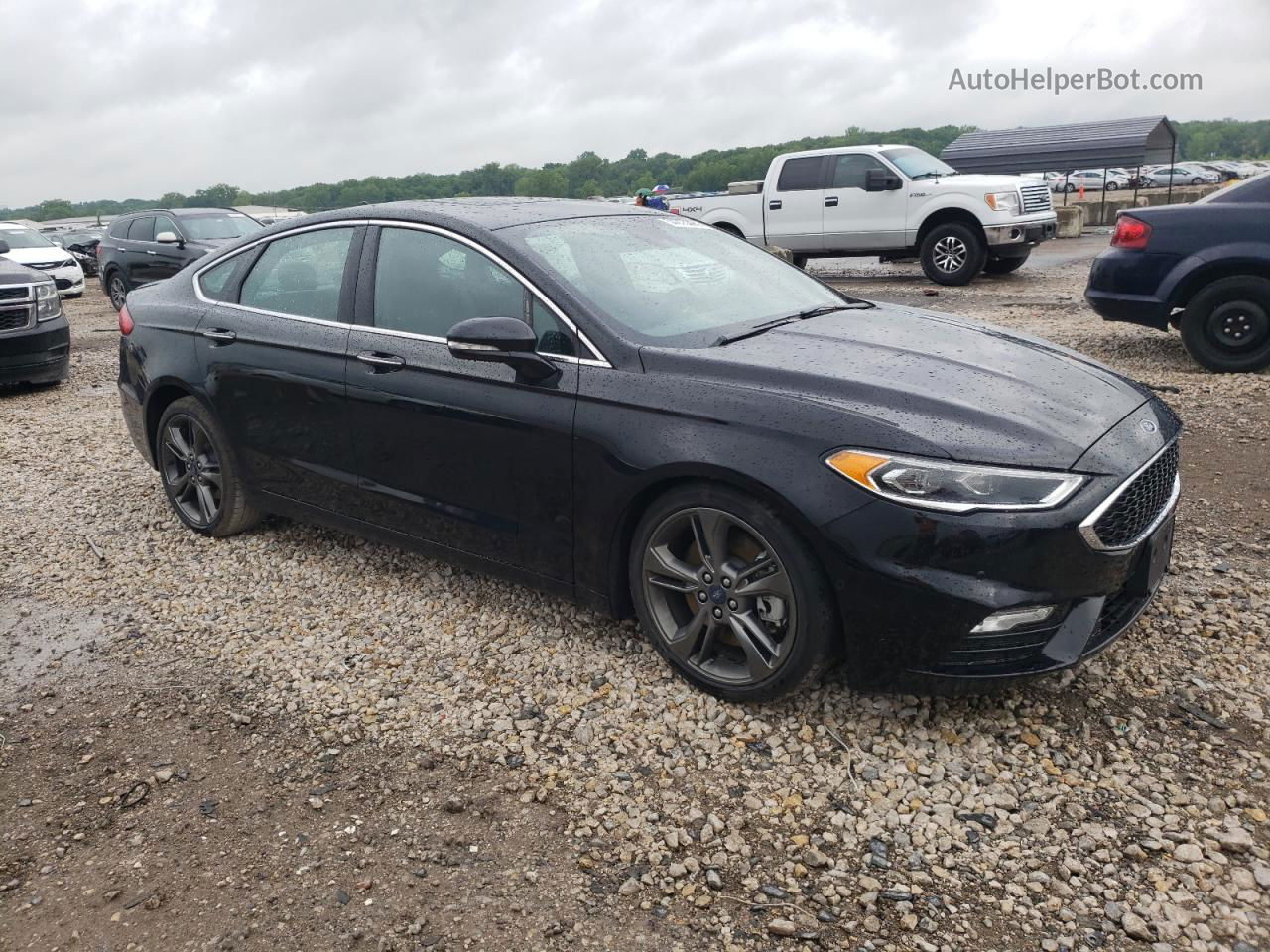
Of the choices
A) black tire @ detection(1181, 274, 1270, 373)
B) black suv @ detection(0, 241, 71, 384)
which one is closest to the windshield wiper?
black tire @ detection(1181, 274, 1270, 373)

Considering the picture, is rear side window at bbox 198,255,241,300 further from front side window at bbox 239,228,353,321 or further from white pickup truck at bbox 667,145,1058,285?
white pickup truck at bbox 667,145,1058,285

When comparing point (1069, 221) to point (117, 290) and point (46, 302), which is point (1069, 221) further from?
point (46, 302)

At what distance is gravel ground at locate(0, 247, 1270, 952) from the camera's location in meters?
2.43

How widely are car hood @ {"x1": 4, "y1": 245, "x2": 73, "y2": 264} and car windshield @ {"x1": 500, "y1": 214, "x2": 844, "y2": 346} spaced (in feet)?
60.2

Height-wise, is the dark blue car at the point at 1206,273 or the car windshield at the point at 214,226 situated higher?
the car windshield at the point at 214,226

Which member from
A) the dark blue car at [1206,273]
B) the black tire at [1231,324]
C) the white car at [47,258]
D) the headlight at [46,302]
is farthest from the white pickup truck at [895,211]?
the white car at [47,258]

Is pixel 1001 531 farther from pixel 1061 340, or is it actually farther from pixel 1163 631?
pixel 1061 340

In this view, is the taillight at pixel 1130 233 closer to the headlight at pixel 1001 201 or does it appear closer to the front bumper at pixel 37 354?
the headlight at pixel 1001 201

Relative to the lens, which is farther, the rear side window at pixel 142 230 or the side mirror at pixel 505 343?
the rear side window at pixel 142 230

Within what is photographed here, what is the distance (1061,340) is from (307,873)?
8.81m

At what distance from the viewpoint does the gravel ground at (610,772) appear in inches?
95.7

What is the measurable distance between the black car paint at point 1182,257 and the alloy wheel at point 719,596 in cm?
577

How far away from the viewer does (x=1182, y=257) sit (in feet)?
24.1

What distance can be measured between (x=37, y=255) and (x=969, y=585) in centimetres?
2087
